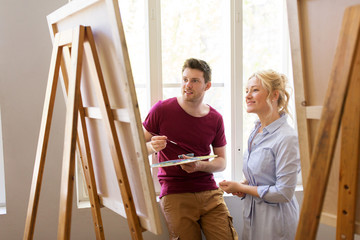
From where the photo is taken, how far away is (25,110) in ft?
7.85

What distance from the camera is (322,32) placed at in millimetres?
1303

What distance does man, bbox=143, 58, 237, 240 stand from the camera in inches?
93.8

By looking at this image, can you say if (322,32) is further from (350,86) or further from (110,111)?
(110,111)

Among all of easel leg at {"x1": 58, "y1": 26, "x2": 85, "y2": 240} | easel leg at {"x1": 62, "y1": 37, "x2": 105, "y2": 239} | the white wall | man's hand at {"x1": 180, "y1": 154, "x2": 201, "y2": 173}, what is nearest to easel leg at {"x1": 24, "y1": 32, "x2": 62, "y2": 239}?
easel leg at {"x1": 62, "y1": 37, "x2": 105, "y2": 239}

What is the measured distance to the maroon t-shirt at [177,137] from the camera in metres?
2.43

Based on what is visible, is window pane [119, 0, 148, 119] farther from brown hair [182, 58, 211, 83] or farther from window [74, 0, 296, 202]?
brown hair [182, 58, 211, 83]

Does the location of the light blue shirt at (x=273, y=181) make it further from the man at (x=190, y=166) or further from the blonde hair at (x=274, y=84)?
the man at (x=190, y=166)

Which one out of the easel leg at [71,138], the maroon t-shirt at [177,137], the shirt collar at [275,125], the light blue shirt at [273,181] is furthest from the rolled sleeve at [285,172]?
the easel leg at [71,138]

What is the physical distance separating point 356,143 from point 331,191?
12.2 inches

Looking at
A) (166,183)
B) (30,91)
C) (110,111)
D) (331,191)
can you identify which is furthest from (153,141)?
(331,191)

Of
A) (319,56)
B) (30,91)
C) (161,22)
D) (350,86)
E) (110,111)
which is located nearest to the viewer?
(350,86)

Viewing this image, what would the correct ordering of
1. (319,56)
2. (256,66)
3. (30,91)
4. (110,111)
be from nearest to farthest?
1. (319,56)
2. (110,111)
3. (30,91)
4. (256,66)

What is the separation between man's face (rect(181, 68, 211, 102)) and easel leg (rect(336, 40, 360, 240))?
1.37 metres

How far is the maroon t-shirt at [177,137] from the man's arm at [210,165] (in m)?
0.06
